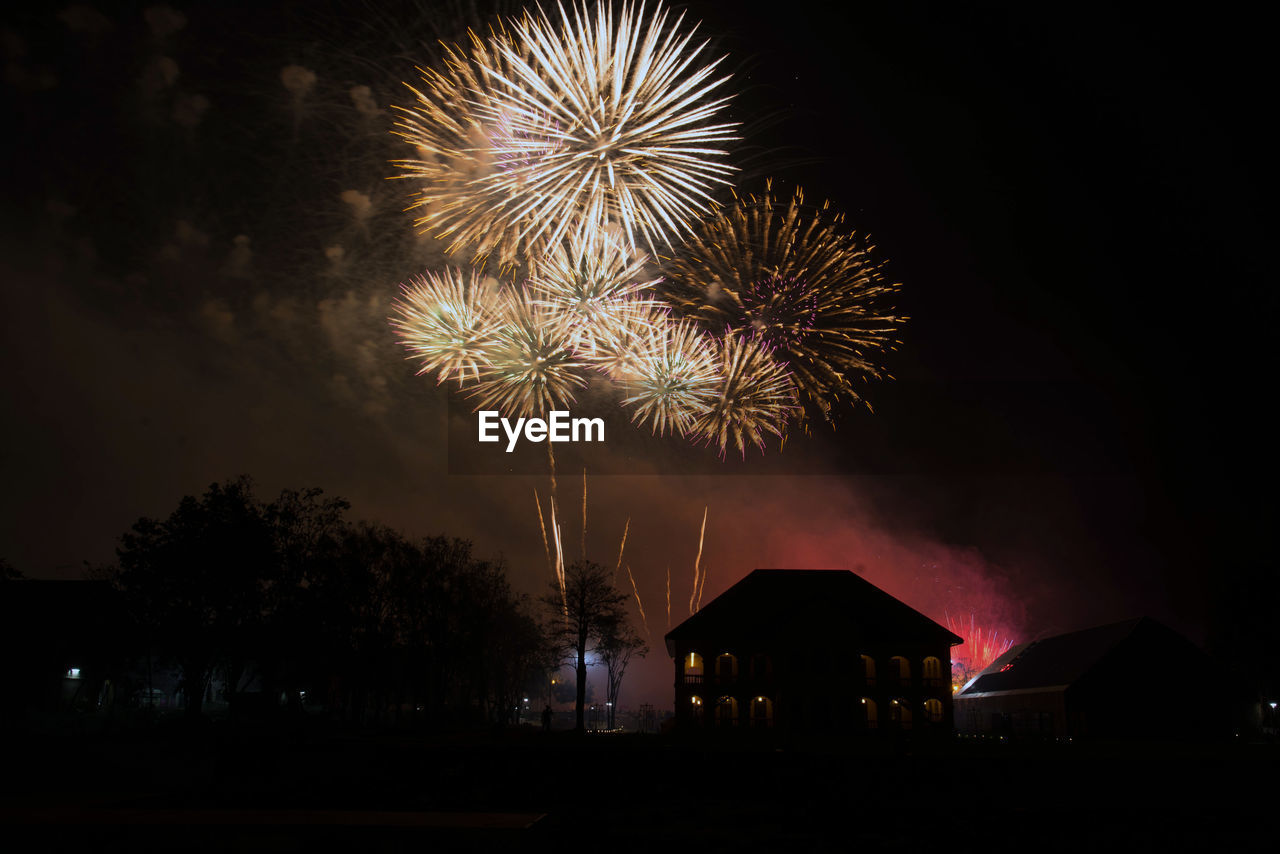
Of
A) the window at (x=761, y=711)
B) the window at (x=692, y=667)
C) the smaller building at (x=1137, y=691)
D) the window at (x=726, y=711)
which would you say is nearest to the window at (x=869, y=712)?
the window at (x=761, y=711)

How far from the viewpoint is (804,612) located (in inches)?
1981

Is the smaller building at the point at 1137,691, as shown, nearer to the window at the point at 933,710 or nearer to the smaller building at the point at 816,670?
the window at the point at 933,710

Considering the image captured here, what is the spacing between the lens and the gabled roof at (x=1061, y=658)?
51.1 m

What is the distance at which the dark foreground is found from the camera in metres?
9.27

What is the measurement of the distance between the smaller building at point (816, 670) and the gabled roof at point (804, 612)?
6cm

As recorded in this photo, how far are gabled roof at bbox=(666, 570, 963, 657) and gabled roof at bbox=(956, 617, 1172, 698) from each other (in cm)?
754

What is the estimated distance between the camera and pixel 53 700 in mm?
54406

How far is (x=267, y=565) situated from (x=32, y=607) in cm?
2326

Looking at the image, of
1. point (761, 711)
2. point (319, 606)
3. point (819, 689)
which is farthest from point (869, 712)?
point (319, 606)

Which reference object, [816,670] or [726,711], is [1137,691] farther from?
[726,711]

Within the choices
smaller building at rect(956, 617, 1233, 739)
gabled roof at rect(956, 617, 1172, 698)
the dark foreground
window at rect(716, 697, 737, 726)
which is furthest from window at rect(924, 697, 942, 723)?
the dark foreground

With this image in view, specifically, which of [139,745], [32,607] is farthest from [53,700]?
[139,745]

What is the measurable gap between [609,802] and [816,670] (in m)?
38.3

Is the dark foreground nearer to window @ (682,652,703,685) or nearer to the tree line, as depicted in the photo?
the tree line
